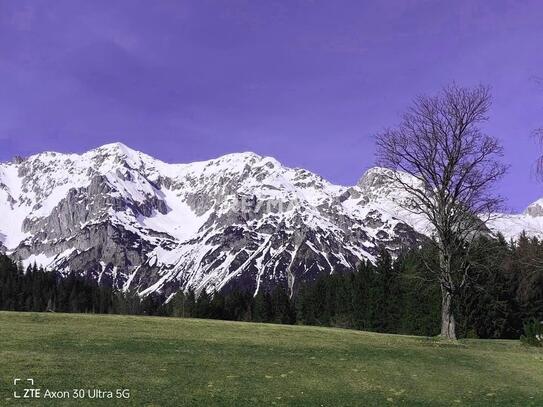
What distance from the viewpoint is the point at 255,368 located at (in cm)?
2106

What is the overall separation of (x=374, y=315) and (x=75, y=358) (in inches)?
3088

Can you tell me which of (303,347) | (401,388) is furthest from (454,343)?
(401,388)

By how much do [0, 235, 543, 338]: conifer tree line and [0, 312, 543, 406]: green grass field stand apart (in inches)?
301

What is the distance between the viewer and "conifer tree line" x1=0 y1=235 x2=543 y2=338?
1774 inches

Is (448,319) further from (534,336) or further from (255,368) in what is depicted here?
(255,368)

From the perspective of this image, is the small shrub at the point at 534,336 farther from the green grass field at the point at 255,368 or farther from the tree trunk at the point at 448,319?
the tree trunk at the point at 448,319

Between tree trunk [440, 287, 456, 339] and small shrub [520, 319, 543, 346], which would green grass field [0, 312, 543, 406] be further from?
small shrub [520, 319, 543, 346]

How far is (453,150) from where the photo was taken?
36.2 metres

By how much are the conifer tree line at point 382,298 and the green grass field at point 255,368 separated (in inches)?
301

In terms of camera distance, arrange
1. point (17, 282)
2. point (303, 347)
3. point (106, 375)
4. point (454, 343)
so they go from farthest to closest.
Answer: point (17, 282) → point (454, 343) → point (303, 347) → point (106, 375)

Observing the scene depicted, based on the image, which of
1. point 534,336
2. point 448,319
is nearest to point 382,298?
point 534,336

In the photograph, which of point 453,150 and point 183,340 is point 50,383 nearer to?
point 183,340

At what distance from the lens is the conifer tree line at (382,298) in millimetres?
45062

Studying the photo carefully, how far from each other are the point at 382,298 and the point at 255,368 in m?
76.6
